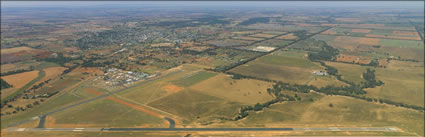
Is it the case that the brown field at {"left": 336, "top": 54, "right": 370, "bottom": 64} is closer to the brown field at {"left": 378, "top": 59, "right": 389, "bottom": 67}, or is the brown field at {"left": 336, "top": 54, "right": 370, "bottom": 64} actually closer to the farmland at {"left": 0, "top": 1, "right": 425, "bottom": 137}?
the farmland at {"left": 0, "top": 1, "right": 425, "bottom": 137}

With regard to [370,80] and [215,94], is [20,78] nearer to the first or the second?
[215,94]

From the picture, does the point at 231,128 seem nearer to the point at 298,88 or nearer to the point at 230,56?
the point at 298,88

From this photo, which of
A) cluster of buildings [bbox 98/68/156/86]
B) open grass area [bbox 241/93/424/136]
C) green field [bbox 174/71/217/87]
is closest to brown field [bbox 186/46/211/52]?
green field [bbox 174/71/217/87]

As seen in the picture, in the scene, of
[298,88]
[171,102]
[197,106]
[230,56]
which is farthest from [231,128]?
[230,56]

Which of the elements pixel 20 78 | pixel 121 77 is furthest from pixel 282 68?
pixel 20 78

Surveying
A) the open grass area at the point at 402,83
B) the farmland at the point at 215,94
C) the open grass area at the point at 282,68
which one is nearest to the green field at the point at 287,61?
the open grass area at the point at 282,68

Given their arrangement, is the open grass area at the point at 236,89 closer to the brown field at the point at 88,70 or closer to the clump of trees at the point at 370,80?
the clump of trees at the point at 370,80
